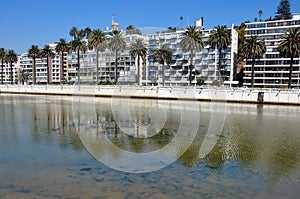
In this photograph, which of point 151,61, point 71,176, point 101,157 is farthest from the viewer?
point 151,61

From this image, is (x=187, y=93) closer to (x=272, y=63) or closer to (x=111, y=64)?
(x=272, y=63)

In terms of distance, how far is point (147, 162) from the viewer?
15.5 metres

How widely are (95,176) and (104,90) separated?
56218 millimetres

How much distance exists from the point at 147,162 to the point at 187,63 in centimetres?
9502

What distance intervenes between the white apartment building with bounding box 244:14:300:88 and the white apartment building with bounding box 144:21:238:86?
7.72 m

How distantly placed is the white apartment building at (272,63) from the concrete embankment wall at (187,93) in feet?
151

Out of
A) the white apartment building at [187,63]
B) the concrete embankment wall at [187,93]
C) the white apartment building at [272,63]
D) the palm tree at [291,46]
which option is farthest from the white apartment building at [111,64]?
the palm tree at [291,46]

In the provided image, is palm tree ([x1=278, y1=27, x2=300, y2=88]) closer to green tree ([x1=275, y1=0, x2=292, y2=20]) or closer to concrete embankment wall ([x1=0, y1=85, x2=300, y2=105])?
concrete embankment wall ([x1=0, y1=85, x2=300, y2=105])

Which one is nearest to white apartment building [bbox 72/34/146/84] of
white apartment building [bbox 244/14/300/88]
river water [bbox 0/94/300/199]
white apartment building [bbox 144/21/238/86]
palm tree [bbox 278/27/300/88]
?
white apartment building [bbox 144/21/238/86]

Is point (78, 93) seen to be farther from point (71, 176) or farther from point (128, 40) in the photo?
point (71, 176)

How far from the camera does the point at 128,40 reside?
11825 cm

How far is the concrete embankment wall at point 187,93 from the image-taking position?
171ft

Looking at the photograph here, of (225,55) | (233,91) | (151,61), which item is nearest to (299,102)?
(233,91)

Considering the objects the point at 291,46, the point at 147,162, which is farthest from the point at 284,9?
the point at 147,162
